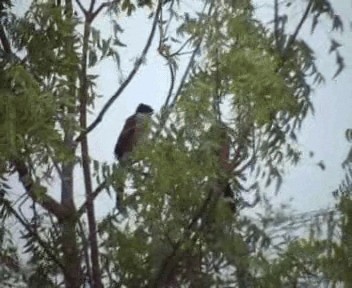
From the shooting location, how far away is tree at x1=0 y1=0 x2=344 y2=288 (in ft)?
4.64

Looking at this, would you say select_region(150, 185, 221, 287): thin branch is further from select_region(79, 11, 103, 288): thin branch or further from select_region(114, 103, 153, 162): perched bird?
select_region(114, 103, 153, 162): perched bird

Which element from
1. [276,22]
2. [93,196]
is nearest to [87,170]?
[93,196]

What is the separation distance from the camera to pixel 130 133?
1819 millimetres

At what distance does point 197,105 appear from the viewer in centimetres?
147

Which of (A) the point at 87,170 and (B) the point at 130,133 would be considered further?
(B) the point at 130,133

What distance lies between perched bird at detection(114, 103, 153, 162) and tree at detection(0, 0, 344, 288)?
12 cm

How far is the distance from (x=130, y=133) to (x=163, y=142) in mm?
347

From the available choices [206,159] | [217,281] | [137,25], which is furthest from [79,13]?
[217,281]

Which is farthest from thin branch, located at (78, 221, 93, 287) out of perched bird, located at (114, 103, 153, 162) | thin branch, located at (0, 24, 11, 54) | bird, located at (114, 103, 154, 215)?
thin branch, located at (0, 24, 11, 54)

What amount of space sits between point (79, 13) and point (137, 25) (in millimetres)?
216

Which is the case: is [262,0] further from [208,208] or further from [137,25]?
[208,208]

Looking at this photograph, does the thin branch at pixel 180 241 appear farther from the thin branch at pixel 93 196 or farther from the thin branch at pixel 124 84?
the thin branch at pixel 124 84

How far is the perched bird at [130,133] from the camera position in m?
1.75

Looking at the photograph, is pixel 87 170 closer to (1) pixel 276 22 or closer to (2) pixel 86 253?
(2) pixel 86 253
